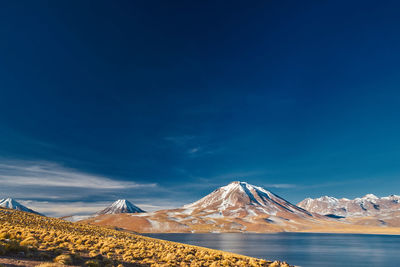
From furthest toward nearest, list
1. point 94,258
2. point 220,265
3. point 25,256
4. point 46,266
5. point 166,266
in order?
point 220,265, point 166,266, point 94,258, point 25,256, point 46,266

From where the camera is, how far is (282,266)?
3525cm

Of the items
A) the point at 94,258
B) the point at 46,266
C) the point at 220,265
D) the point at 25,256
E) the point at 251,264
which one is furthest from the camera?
the point at 251,264

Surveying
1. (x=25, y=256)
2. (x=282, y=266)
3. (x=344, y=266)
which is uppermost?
(x=25, y=256)

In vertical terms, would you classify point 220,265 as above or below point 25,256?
below

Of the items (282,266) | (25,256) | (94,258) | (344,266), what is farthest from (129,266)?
(344,266)

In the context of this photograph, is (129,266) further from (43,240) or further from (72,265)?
(43,240)

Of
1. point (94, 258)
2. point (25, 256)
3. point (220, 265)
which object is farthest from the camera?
point (220, 265)

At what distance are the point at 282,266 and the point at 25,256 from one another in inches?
1233

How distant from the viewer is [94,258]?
23578mm

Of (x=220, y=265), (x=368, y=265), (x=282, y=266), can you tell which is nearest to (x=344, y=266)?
(x=368, y=265)

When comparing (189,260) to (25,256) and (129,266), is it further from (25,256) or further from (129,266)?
(25,256)

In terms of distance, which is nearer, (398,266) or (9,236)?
(9,236)

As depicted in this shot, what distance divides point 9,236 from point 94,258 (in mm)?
8999

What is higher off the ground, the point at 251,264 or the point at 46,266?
the point at 46,266
